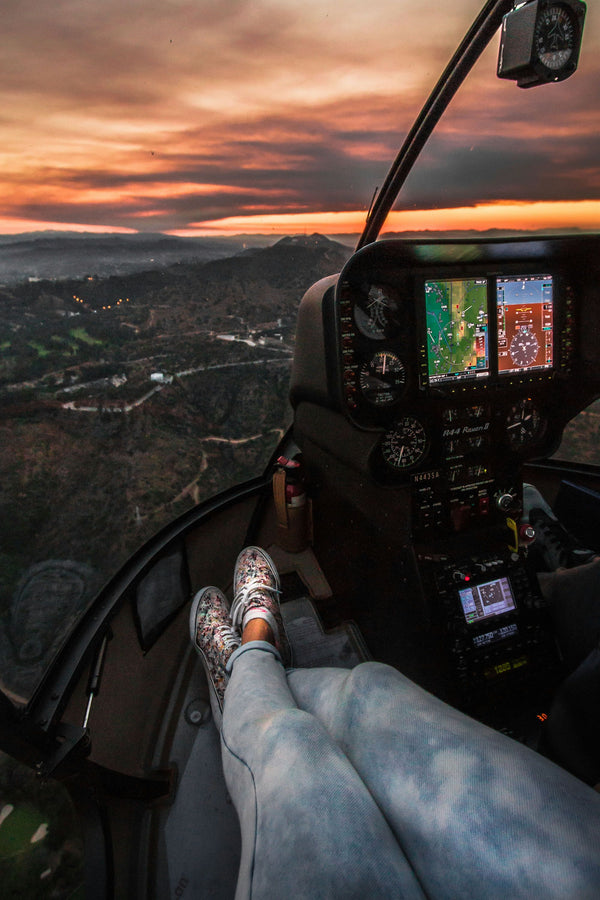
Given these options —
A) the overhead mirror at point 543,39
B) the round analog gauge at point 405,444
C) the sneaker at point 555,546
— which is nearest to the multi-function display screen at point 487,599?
the sneaker at point 555,546

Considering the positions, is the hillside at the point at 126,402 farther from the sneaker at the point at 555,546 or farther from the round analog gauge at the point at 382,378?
the sneaker at the point at 555,546

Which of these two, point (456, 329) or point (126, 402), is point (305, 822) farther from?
point (126, 402)

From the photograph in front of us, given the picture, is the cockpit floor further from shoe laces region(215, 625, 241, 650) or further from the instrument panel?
the instrument panel

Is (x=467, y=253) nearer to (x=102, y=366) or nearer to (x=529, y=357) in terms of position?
(x=529, y=357)

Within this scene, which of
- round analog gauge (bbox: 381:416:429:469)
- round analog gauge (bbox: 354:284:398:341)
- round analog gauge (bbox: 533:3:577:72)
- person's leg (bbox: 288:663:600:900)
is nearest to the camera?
person's leg (bbox: 288:663:600:900)

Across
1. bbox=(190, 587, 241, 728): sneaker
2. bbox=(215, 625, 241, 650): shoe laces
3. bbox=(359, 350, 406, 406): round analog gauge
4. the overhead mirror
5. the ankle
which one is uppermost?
the overhead mirror

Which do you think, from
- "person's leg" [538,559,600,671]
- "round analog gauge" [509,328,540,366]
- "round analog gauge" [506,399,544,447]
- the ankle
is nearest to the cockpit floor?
the ankle

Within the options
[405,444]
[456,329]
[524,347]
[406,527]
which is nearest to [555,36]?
[456,329]
